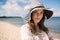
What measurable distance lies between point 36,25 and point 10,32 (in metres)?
0.45

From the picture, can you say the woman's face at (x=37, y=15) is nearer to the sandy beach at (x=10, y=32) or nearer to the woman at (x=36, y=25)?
the woman at (x=36, y=25)

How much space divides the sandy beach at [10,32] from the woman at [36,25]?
354 millimetres

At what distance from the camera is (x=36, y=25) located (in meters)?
1.24

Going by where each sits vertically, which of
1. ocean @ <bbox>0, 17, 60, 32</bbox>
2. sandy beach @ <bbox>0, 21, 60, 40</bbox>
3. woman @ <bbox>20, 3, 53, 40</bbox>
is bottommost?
sandy beach @ <bbox>0, 21, 60, 40</bbox>

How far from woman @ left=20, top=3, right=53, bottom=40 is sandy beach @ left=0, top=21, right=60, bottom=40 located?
354 millimetres

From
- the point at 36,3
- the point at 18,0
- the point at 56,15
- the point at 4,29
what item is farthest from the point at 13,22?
the point at 36,3

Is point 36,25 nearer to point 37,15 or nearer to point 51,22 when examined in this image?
point 37,15

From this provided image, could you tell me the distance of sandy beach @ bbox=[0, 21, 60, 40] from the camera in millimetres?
→ 1587

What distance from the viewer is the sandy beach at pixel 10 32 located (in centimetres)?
159

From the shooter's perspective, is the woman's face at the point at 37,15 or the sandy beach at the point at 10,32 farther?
the sandy beach at the point at 10,32

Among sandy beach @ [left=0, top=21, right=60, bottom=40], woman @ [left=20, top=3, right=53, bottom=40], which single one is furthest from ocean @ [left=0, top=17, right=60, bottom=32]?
woman @ [left=20, top=3, right=53, bottom=40]

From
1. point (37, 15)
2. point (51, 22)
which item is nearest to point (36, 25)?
point (37, 15)

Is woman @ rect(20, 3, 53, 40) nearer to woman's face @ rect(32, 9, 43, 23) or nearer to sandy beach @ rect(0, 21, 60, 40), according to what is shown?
woman's face @ rect(32, 9, 43, 23)

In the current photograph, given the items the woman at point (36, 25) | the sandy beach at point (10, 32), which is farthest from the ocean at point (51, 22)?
the woman at point (36, 25)
